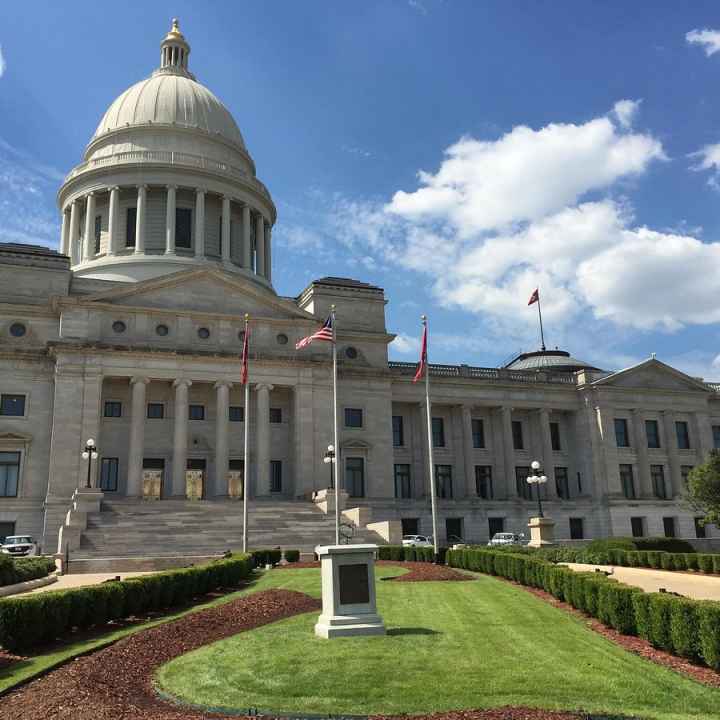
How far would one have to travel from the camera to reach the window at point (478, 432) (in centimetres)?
6694

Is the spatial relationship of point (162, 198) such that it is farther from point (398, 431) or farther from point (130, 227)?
point (398, 431)

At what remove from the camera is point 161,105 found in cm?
7325

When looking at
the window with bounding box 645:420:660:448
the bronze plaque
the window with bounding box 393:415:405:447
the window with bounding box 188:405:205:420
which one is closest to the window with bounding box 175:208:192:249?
the window with bounding box 188:405:205:420

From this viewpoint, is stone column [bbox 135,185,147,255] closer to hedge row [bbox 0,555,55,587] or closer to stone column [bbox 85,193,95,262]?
stone column [bbox 85,193,95,262]

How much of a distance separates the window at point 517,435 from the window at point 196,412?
2865cm

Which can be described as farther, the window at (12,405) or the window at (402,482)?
the window at (402,482)

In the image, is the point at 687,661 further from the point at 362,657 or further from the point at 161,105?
the point at 161,105

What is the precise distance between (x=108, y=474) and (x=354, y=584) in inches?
1562

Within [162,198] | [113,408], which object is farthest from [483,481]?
[162,198]

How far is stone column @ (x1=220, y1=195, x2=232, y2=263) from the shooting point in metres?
67.4

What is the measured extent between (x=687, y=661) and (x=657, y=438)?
58.9 metres

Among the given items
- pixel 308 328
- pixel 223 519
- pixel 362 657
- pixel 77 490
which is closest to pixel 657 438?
pixel 308 328

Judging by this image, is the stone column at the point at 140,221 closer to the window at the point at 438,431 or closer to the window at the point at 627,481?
the window at the point at 438,431

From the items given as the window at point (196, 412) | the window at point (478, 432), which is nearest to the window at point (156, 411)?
the window at point (196, 412)
